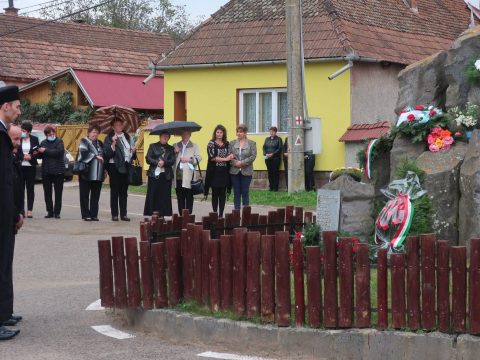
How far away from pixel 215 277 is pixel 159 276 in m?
0.63

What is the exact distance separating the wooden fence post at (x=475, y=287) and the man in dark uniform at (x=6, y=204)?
3806 millimetres

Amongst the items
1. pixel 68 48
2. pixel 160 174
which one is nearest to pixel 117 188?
pixel 160 174

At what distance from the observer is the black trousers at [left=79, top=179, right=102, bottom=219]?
19.2 m

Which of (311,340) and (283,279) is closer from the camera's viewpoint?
(311,340)

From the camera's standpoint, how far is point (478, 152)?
10164mm

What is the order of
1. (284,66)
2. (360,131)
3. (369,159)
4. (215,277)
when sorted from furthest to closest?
(284,66)
(360,131)
(369,159)
(215,277)

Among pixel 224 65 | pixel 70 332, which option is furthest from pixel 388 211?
pixel 224 65

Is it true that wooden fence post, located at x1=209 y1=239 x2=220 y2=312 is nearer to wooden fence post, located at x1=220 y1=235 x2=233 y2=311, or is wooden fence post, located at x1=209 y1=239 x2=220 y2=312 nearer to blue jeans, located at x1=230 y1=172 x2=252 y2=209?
wooden fence post, located at x1=220 y1=235 x2=233 y2=311

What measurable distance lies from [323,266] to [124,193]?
38.3 ft

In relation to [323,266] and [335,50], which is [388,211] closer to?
[323,266]

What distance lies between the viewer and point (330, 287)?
7.90 m

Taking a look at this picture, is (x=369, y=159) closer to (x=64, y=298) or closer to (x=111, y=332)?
(x=64, y=298)

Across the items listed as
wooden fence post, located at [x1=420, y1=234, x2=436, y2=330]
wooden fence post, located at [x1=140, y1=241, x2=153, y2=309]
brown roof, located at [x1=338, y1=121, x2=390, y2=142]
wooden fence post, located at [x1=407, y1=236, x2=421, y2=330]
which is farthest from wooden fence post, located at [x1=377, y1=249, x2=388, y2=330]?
brown roof, located at [x1=338, y1=121, x2=390, y2=142]

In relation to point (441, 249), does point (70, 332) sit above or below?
below
